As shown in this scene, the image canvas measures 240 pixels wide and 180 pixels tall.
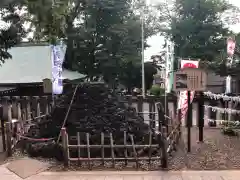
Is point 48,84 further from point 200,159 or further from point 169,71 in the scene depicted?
point 200,159

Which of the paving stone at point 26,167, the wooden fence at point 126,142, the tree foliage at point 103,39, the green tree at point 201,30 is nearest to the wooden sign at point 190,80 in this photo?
the wooden fence at point 126,142

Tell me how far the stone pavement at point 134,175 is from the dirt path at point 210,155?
0.27 m

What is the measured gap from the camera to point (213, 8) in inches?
1036

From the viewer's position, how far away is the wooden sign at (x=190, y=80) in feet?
24.1

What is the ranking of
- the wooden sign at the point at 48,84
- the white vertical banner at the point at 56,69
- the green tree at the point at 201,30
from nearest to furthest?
the white vertical banner at the point at 56,69 → the wooden sign at the point at 48,84 → the green tree at the point at 201,30

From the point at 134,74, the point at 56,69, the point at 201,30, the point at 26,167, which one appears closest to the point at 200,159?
the point at 26,167

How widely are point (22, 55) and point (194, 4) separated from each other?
46.6ft

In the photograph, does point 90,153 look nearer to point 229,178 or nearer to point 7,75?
point 229,178

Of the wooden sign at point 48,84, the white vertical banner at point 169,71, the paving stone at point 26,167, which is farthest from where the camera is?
the wooden sign at point 48,84

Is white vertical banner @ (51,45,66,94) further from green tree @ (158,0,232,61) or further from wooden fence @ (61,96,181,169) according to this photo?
green tree @ (158,0,232,61)

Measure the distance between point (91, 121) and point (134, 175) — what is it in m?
2.01

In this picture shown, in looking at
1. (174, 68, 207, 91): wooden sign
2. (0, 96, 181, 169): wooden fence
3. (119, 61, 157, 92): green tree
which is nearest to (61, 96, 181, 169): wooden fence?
(0, 96, 181, 169): wooden fence

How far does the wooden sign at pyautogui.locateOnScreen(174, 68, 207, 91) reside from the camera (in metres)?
7.34

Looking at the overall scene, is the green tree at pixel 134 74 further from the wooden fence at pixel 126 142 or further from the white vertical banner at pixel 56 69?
the wooden fence at pixel 126 142
